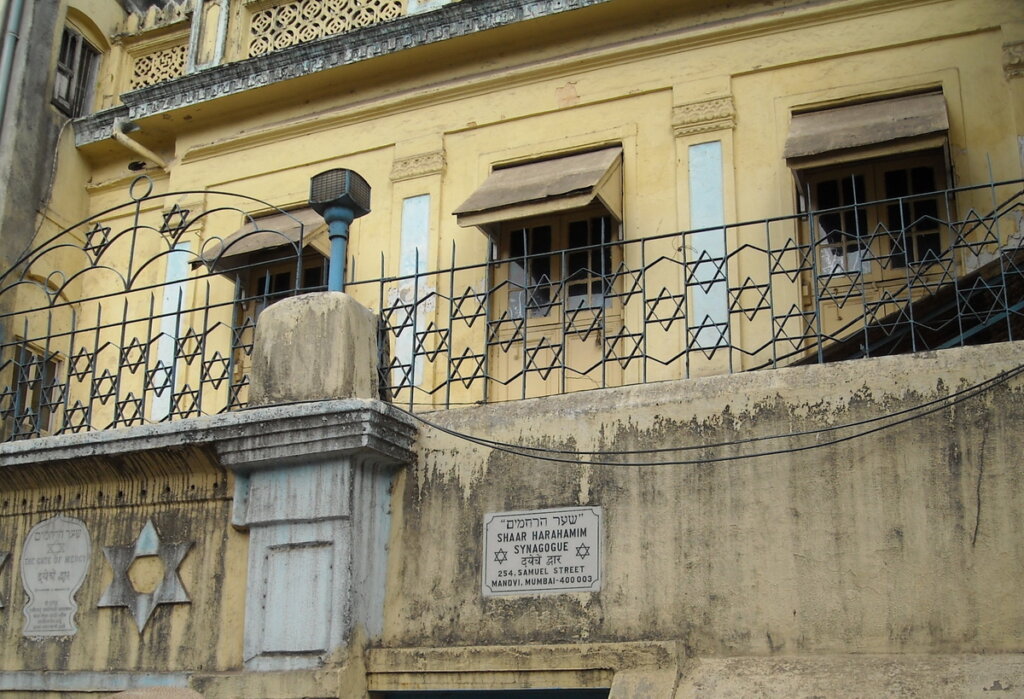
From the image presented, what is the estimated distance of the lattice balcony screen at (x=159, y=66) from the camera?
40.8 feet

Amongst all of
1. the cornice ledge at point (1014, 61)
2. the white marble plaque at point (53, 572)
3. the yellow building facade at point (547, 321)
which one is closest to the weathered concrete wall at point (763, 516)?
the yellow building facade at point (547, 321)

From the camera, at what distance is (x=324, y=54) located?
10.9 meters

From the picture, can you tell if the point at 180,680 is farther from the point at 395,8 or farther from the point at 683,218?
the point at 395,8

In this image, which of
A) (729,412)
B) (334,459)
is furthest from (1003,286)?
(334,459)

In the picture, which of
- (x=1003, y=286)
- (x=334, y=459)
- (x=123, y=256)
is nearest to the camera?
(x=1003, y=286)

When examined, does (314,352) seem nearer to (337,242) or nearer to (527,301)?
(337,242)

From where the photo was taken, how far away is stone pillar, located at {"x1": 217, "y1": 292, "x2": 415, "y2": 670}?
636 cm

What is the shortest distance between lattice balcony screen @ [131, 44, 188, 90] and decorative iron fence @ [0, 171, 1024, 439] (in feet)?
3.92

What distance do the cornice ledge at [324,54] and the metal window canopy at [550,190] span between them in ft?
4.53

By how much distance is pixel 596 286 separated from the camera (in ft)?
31.5

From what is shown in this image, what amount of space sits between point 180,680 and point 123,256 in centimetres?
644

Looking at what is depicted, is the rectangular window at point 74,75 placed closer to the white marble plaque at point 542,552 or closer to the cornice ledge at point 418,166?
the cornice ledge at point 418,166

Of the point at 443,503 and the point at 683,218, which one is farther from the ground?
the point at 683,218

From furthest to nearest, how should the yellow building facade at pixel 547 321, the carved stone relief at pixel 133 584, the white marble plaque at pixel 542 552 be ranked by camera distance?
1. the carved stone relief at pixel 133 584
2. the white marble plaque at pixel 542 552
3. the yellow building facade at pixel 547 321
